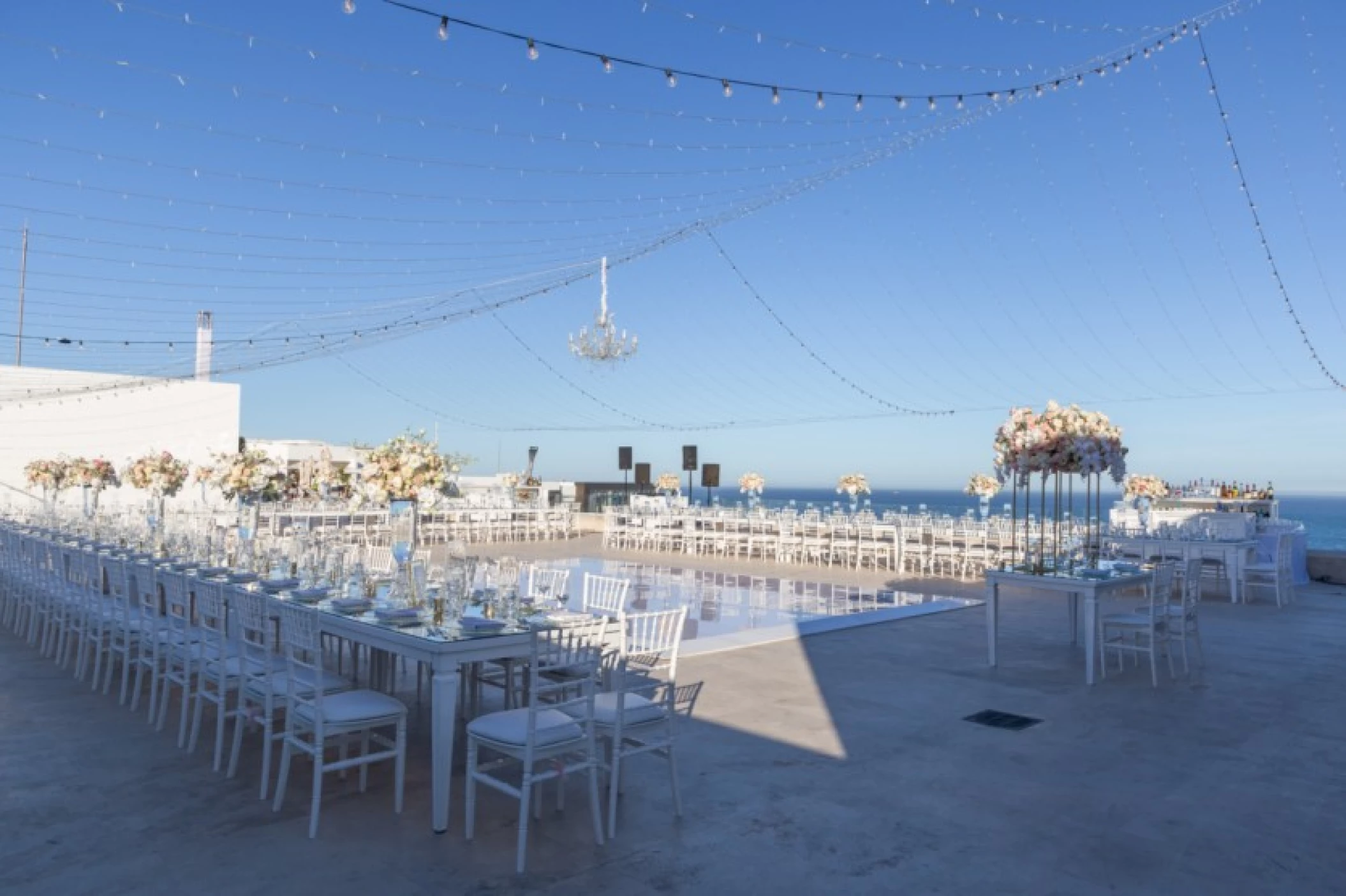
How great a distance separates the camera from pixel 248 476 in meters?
8.49

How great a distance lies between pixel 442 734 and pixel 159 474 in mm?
7893

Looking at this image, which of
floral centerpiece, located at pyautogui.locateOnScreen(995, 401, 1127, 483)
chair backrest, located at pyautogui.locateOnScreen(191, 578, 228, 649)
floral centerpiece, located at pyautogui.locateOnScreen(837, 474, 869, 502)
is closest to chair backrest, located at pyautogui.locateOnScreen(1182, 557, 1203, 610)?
floral centerpiece, located at pyautogui.locateOnScreen(995, 401, 1127, 483)

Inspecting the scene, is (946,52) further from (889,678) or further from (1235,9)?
(889,678)

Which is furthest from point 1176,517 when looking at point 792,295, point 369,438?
point 369,438

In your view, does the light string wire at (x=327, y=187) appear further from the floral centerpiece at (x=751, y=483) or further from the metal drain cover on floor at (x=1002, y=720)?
the floral centerpiece at (x=751, y=483)

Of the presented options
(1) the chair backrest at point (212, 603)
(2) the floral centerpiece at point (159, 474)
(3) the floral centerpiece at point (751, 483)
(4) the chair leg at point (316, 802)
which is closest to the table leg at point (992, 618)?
(4) the chair leg at point (316, 802)

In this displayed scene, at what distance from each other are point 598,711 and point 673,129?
310 inches

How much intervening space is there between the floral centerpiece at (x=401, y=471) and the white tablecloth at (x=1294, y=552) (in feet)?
35.2

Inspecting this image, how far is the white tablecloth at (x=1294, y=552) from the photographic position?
39.9 ft

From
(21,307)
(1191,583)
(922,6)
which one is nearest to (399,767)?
(1191,583)

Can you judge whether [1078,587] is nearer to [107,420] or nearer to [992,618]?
[992,618]

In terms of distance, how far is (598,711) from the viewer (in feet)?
13.1

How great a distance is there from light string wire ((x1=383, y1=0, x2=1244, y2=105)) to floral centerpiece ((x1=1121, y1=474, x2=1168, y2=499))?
7.12m

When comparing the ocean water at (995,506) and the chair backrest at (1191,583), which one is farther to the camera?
the ocean water at (995,506)
